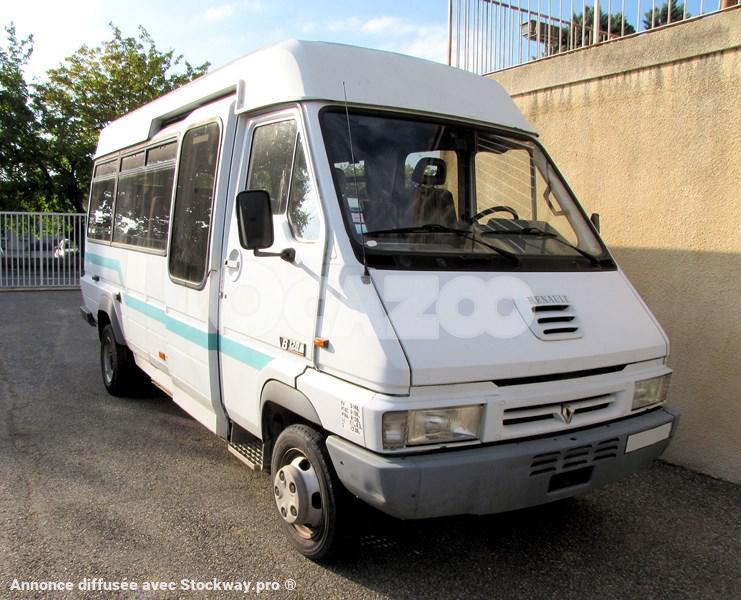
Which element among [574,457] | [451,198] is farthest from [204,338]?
[574,457]

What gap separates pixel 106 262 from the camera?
6332mm

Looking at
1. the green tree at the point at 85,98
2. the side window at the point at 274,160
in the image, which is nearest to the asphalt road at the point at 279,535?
the side window at the point at 274,160

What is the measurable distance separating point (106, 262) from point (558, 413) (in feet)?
16.4

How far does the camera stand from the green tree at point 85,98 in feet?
68.8

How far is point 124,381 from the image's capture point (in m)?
6.07

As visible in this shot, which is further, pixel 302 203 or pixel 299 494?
pixel 302 203

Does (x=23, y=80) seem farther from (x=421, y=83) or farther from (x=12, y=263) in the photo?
(x=421, y=83)

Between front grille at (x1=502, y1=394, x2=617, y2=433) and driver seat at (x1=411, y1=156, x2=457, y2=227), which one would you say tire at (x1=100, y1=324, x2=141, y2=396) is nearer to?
driver seat at (x1=411, y1=156, x2=457, y2=227)

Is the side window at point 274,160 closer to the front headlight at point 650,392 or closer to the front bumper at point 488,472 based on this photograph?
the front bumper at point 488,472

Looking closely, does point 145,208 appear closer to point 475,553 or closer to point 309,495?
point 309,495

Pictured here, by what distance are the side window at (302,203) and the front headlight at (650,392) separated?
1.88 m

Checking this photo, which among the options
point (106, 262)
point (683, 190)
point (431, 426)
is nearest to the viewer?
point (431, 426)

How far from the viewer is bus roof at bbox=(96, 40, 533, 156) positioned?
11.0 ft

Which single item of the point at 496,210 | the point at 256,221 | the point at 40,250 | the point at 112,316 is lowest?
the point at 112,316
